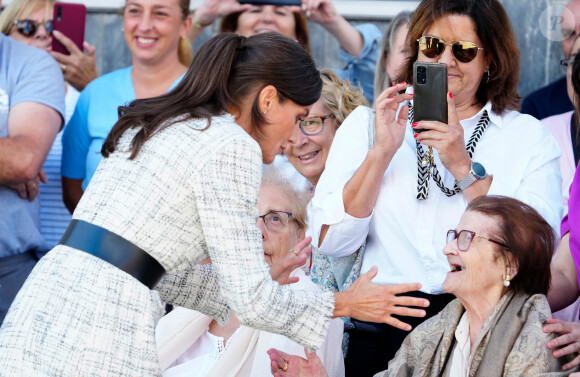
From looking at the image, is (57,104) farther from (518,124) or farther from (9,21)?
(518,124)

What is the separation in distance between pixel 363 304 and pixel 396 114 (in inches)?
43.3

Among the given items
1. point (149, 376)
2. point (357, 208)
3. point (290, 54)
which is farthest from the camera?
point (357, 208)

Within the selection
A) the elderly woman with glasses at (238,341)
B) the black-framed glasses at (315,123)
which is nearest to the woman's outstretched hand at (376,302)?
the elderly woman with glasses at (238,341)

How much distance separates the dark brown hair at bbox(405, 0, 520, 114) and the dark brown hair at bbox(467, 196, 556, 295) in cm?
62

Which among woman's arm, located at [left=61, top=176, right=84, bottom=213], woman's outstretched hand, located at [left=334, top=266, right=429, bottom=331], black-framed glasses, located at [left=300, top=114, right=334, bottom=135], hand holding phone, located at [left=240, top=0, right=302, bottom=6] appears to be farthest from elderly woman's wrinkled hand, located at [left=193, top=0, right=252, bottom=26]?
woman's outstretched hand, located at [left=334, top=266, right=429, bottom=331]

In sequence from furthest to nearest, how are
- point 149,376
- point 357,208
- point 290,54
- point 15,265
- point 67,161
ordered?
point 67,161 → point 15,265 → point 357,208 → point 290,54 → point 149,376

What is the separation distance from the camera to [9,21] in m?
5.21

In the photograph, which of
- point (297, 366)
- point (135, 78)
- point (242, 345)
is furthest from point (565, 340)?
point (135, 78)

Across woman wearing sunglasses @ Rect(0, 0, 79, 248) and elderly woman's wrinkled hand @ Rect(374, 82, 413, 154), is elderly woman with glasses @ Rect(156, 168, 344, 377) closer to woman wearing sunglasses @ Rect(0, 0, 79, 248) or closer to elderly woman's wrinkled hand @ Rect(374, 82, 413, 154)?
elderly woman's wrinkled hand @ Rect(374, 82, 413, 154)

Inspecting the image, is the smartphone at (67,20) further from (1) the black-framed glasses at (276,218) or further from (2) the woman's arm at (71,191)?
(1) the black-framed glasses at (276,218)

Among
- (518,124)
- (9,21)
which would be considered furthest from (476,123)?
(9,21)

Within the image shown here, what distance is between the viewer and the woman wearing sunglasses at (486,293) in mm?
2971

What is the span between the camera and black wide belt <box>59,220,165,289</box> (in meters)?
2.57

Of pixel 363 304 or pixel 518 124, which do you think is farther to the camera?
pixel 518 124
